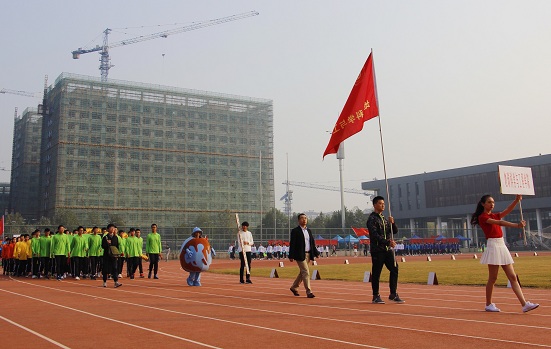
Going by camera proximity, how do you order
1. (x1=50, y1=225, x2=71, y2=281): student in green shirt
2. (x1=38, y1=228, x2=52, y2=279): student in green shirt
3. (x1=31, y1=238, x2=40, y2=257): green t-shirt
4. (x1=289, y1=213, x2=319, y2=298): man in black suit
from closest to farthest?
(x1=289, y1=213, x2=319, y2=298): man in black suit → (x1=50, y1=225, x2=71, y2=281): student in green shirt → (x1=38, y1=228, x2=52, y2=279): student in green shirt → (x1=31, y1=238, x2=40, y2=257): green t-shirt

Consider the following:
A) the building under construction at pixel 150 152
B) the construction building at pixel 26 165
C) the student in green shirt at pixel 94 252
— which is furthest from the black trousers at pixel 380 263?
the construction building at pixel 26 165

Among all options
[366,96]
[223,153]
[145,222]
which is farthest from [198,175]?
[366,96]

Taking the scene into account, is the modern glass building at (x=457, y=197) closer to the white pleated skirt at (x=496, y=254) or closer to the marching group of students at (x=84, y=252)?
the marching group of students at (x=84, y=252)

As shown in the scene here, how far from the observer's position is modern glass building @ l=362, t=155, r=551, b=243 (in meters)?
73.9

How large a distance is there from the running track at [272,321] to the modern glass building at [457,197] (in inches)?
2196

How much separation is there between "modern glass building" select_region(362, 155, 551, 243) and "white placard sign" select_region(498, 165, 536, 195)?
54234mm

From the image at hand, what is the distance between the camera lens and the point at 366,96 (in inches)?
481

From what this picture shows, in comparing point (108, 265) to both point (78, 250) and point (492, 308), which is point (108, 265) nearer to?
point (78, 250)

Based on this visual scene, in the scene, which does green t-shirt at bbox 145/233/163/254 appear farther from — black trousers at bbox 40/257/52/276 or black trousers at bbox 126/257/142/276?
black trousers at bbox 40/257/52/276

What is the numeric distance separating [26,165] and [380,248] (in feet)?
346

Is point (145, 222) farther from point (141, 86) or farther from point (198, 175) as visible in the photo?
point (141, 86)

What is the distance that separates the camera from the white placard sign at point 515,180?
35.6 ft

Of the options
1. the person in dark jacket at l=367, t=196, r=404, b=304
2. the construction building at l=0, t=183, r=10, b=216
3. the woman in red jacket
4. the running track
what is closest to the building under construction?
the construction building at l=0, t=183, r=10, b=216

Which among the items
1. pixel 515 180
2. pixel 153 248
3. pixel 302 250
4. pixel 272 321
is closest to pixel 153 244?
pixel 153 248
